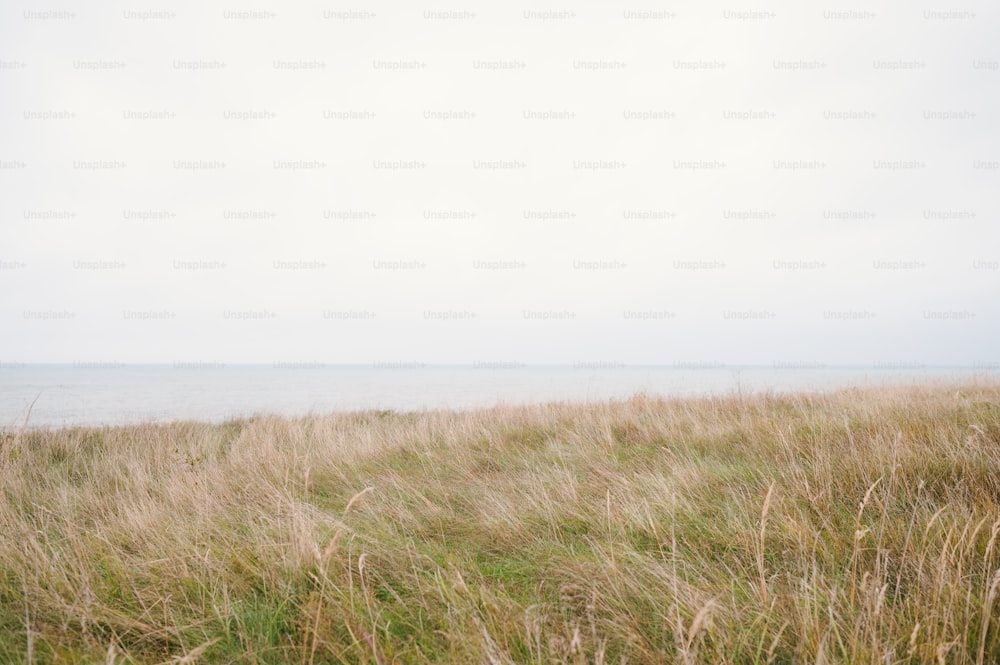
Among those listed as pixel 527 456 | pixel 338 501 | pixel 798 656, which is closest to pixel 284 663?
pixel 798 656

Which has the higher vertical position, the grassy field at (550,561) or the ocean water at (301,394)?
the grassy field at (550,561)

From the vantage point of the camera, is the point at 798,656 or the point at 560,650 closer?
the point at 798,656

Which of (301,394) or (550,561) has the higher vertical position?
(550,561)

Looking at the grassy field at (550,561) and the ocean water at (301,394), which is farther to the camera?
the ocean water at (301,394)

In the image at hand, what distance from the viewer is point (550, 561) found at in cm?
259

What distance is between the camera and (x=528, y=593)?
2.35m

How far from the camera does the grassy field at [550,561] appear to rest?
1757mm

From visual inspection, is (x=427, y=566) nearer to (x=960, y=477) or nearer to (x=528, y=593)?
(x=528, y=593)

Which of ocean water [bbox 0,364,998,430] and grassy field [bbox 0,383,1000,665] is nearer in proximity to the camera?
grassy field [bbox 0,383,1000,665]

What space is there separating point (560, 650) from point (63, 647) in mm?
2270

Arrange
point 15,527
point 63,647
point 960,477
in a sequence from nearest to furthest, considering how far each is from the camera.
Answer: point 63,647 < point 960,477 < point 15,527

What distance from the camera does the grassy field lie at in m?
1.76

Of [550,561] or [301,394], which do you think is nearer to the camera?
[550,561]

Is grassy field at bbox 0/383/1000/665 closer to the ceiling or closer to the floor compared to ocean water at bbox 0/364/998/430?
closer to the ceiling
